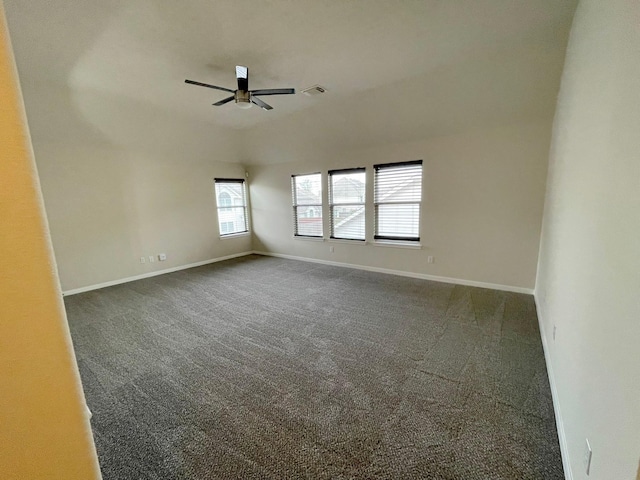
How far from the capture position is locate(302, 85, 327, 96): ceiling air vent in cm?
354

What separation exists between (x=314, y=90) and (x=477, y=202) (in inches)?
118

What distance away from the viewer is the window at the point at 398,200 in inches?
185

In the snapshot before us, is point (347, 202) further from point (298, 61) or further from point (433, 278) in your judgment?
point (298, 61)

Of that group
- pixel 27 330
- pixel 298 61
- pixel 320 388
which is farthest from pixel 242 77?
pixel 320 388

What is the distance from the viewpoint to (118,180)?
4.85 m

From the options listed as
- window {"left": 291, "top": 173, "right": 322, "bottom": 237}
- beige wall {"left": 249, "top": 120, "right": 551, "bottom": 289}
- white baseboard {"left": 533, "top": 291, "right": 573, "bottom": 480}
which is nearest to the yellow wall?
white baseboard {"left": 533, "top": 291, "right": 573, "bottom": 480}

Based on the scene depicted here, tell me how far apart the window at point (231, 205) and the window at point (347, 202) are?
274 centimetres

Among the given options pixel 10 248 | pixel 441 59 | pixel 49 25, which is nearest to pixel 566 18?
pixel 441 59

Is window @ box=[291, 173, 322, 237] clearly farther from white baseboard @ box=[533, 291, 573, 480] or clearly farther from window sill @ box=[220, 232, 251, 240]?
white baseboard @ box=[533, 291, 573, 480]

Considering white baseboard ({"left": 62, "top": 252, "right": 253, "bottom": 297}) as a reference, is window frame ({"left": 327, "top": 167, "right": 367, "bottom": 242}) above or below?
above

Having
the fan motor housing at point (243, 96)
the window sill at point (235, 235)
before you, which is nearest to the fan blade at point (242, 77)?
the fan motor housing at point (243, 96)

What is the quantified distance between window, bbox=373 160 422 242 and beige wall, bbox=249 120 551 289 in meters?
0.13

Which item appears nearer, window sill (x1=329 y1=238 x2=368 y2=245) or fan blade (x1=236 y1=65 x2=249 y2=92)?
fan blade (x1=236 y1=65 x2=249 y2=92)

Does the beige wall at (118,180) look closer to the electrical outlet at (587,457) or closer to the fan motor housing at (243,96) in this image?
Answer: the fan motor housing at (243,96)
